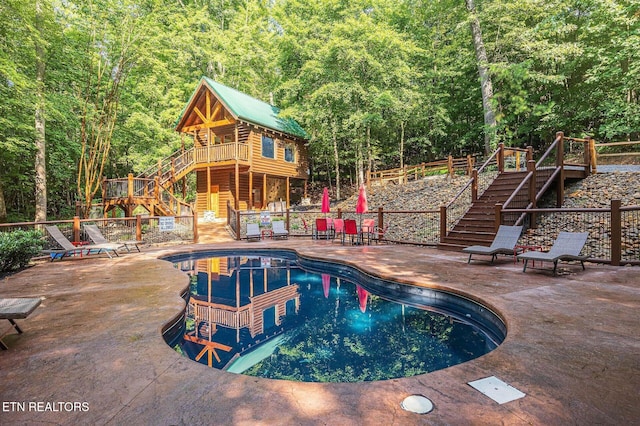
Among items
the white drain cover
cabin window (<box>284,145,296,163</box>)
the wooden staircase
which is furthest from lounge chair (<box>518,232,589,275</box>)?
cabin window (<box>284,145,296,163</box>)

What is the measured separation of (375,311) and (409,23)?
27.1 m

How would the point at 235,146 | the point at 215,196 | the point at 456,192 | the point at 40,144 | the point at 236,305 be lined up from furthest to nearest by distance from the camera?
1. the point at 215,196
2. the point at 235,146
3. the point at 456,192
4. the point at 40,144
5. the point at 236,305

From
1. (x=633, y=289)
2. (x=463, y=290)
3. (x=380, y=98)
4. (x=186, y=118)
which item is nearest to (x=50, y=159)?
(x=186, y=118)

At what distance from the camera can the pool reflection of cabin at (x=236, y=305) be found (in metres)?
4.29

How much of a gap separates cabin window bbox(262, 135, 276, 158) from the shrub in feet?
45.9

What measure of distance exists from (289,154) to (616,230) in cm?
1905

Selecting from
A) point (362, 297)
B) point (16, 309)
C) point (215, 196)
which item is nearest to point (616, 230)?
point (362, 297)

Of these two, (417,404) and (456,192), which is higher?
(456,192)

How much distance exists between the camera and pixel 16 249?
716 cm

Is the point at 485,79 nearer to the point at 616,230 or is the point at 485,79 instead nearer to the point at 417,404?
the point at 616,230

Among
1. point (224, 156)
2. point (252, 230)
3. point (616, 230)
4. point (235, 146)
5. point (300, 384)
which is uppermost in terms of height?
point (235, 146)

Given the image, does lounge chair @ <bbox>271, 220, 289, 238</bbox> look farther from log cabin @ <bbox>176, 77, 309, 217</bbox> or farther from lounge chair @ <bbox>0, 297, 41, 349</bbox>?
lounge chair @ <bbox>0, 297, 41, 349</bbox>

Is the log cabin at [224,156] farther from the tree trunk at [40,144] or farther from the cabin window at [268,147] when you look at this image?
the tree trunk at [40,144]

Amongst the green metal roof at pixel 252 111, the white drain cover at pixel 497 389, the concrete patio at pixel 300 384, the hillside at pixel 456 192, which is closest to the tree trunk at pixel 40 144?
the green metal roof at pixel 252 111
